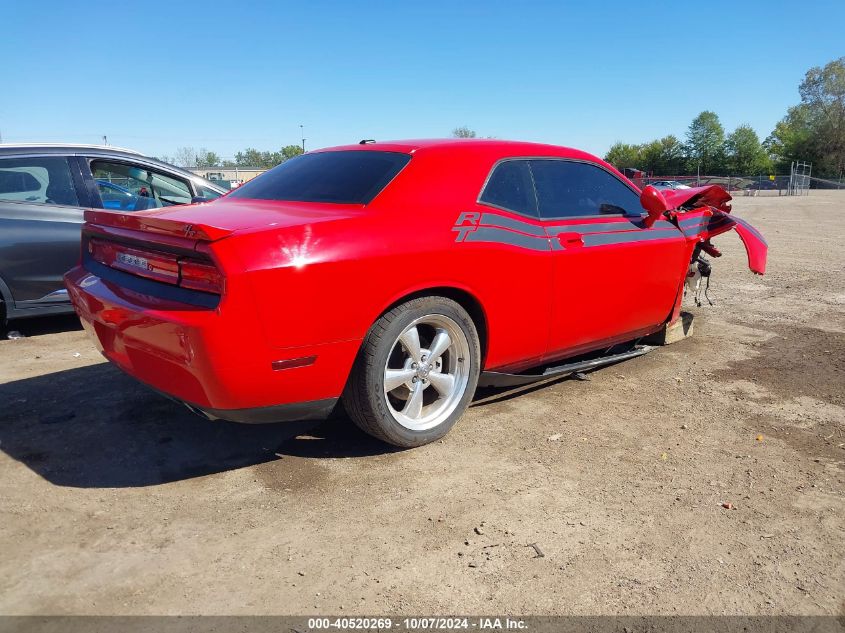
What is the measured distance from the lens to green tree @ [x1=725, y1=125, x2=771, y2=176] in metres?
91.2

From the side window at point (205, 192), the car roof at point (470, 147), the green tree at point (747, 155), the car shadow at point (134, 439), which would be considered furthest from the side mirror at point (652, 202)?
the green tree at point (747, 155)

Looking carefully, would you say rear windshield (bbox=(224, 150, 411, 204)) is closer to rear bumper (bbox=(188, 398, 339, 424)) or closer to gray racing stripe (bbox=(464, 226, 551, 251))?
gray racing stripe (bbox=(464, 226, 551, 251))

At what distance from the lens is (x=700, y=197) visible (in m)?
5.21

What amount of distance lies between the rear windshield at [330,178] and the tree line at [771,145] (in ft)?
288

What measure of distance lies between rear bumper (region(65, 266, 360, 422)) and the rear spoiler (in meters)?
0.27

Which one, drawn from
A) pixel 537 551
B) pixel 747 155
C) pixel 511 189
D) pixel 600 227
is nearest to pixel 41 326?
pixel 511 189

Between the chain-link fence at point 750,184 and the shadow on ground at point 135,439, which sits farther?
the chain-link fence at point 750,184

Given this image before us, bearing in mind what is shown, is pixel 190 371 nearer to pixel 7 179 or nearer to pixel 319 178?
pixel 319 178

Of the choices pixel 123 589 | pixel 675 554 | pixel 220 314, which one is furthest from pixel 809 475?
pixel 123 589

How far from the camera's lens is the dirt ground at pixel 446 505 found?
2.15 metres

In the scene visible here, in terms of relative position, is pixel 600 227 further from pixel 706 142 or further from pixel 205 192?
pixel 706 142

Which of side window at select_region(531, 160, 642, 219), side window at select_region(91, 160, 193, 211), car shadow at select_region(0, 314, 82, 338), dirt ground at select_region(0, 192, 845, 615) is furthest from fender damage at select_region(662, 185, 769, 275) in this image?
car shadow at select_region(0, 314, 82, 338)

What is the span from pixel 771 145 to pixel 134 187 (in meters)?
112

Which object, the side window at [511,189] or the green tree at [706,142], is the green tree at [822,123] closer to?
the green tree at [706,142]
